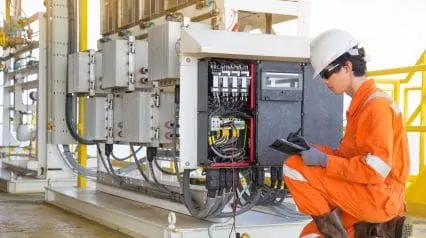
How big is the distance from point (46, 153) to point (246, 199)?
416cm

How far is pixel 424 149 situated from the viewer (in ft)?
22.0

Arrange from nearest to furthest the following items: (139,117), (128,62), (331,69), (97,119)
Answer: (331,69) < (139,117) < (128,62) < (97,119)

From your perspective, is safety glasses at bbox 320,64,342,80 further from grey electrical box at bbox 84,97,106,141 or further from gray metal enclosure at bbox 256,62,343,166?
grey electrical box at bbox 84,97,106,141

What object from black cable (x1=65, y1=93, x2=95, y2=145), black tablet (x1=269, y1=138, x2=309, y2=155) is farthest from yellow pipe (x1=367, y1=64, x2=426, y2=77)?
black tablet (x1=269, y1=138, x2=309, y2=155)

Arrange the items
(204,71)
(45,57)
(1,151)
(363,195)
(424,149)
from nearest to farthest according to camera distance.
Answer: (363,195) < (204,71) < (424,149) < (45,57) < (1,151)

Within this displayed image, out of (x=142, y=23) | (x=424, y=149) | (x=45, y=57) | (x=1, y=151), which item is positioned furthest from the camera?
(x=1, y=151)

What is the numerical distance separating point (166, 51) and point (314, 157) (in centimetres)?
213

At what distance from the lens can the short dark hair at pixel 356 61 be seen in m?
2.86

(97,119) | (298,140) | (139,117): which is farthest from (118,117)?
(298,140)

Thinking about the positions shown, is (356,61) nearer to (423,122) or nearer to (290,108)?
(290,108)

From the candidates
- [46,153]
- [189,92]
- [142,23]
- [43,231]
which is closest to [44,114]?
[46,153]

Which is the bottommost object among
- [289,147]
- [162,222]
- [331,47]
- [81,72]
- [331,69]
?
[162,222]

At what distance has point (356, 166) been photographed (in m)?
2.74

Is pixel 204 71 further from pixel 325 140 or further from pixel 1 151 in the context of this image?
pixel 1 151
